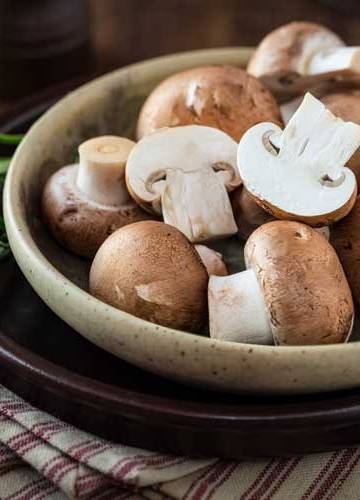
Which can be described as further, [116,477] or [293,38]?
[293,38]

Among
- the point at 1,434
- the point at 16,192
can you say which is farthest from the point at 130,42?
the point at 1,434

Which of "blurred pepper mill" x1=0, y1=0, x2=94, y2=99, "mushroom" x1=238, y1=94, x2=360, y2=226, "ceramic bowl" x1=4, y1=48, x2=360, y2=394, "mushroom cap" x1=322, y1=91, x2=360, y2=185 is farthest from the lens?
"blurred pepper mill" x1=0, y1=0, x2=94, y2=99

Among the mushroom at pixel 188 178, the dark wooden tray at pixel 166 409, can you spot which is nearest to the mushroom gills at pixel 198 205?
the mushroom at pixel 188 178

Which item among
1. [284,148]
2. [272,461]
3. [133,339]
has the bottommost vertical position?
[272,461]

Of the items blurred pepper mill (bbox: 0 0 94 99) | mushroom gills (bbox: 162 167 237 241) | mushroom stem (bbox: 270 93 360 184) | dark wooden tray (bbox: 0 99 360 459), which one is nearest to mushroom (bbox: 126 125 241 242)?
mushroom gills (bbox: 162 167 237 241)

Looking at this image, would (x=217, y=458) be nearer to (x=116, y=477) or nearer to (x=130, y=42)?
(x=116, y=477)

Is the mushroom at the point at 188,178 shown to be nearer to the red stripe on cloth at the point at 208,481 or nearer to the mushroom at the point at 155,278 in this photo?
the mushroom at the point at 155,278

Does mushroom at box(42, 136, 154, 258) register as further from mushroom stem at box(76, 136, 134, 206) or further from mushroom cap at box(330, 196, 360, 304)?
mushroom cap at box(330, 196, 360, 304)
